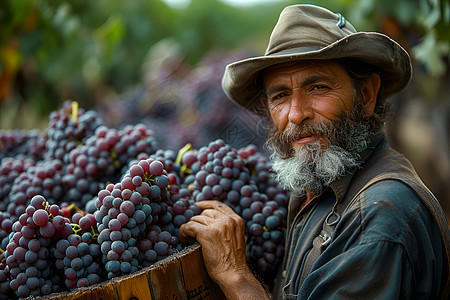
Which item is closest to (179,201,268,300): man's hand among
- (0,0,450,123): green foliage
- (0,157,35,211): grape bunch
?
(0,157,35,211): grape bunch

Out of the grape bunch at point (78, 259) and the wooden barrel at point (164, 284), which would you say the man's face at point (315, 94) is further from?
the grape bunch at point (78, 259)

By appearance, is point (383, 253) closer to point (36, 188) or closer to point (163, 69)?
point (36, 188)

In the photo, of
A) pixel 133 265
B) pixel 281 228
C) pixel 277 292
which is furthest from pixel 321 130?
pixel 133 265

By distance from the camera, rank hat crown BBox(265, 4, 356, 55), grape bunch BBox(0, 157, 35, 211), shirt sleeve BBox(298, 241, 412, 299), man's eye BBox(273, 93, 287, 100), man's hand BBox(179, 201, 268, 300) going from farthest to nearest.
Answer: grape bunch BBox(0, 157, 35, 211) → man's eye BBox(273, 93, 287, 100) → hat crown BBox(265, 4, 356, 55) → man's hand BBox(179, 201, 268, 300) → shirt sleeve BBox(298, 241, 412, 299)

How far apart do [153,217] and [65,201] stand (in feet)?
2.11

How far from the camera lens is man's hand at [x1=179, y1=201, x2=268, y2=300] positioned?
1587 millimetres

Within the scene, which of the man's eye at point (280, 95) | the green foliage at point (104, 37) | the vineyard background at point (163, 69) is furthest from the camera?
the green foliage at point (104, 37)

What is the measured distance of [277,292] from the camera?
1.86 meters

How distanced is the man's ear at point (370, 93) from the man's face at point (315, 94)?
0.45 feet

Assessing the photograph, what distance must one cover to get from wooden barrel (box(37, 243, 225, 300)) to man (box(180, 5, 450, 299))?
6cm

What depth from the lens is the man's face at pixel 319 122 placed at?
1.71 metres

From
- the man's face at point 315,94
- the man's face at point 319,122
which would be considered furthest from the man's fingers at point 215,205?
the man's face at point 315,94

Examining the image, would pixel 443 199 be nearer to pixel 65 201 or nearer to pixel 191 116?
pixel 191 116

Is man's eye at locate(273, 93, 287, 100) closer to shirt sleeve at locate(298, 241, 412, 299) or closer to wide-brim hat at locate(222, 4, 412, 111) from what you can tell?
wide-brim hat at locate(222, 4, 412, 111)
